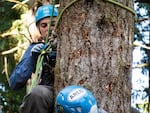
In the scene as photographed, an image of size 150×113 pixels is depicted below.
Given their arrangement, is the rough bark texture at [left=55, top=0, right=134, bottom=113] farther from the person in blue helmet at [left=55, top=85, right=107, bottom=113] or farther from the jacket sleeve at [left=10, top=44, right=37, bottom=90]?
the jacket sleeve at [left=10, top=44, right=37, bottom=90]

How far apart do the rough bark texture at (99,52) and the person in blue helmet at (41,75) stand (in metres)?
0.12

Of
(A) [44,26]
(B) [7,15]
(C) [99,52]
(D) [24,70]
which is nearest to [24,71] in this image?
(D) [24,70]

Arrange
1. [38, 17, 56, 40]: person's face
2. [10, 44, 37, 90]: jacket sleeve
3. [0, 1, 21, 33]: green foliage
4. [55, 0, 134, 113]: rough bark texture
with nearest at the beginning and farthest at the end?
1. [55, 0, 134, 113]: rough bark texture
2. [10, 44, 37, 90]: jacket sleeve
3. [38, 17, 56, 40]: person's face
4. [0, 1, 21, 33]: green foliage

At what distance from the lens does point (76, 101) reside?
2607 millimetres

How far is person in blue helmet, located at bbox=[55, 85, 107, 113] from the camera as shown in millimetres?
2609

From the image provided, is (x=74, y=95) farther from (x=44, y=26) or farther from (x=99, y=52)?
(x=44, y=26)

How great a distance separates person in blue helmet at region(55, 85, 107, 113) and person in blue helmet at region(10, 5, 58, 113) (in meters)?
0.29

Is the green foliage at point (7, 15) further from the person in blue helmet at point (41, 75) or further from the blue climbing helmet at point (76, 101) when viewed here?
the blue climbing helmet at point (76, 101)

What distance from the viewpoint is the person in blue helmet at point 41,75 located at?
2.93 meters

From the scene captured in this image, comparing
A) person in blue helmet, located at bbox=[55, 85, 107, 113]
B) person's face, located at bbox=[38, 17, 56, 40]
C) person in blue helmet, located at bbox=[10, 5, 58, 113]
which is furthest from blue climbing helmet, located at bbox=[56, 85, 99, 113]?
person's face, located at bbox=[38, 17, 56, 40]

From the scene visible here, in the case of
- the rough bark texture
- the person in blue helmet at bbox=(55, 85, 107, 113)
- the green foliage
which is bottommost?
the person in blue helmet at bbox=(55, 85, 107, 113)

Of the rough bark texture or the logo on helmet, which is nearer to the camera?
the logo on helmet

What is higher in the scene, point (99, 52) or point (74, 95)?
point (99, 52)

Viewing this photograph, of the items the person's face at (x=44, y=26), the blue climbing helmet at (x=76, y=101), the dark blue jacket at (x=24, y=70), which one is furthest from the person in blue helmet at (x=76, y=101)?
the person's face at (x=44, y=26)
